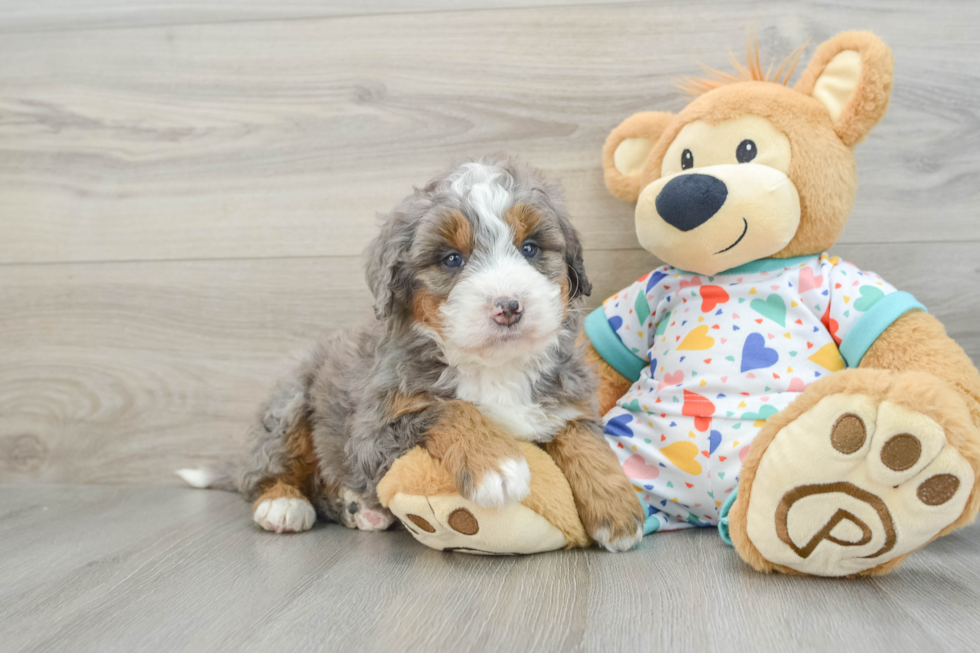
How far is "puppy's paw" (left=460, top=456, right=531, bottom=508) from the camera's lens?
→ 143cm

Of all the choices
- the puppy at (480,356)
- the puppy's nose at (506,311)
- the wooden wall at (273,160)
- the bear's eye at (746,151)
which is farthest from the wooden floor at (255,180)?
the puppy's nose at (506,311)

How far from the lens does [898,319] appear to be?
167 cm

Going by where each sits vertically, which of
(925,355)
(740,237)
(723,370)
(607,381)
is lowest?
(607,381)

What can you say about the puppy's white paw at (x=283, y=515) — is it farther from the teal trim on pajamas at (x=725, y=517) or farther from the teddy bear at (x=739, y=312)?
the teal trim on pajamas at (x=725, y=517)

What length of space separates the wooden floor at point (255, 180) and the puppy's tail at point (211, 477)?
0.22ft

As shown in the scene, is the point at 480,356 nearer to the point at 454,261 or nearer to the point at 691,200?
the point at 454,261

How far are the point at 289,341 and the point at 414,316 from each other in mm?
895

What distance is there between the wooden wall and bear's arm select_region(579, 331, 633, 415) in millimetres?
319

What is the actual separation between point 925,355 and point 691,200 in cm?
59

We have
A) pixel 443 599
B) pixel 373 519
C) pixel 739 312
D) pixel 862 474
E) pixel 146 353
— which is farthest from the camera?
pixel 146 353

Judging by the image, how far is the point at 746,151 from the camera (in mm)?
1782

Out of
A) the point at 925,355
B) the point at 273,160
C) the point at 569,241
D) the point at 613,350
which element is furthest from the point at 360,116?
the point at 925,355

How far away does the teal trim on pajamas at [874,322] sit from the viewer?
167 centimetres

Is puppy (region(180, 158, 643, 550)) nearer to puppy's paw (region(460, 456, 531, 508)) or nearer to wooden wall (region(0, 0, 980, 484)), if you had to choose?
puppy's paw (region(460, 456, 531, 508))
